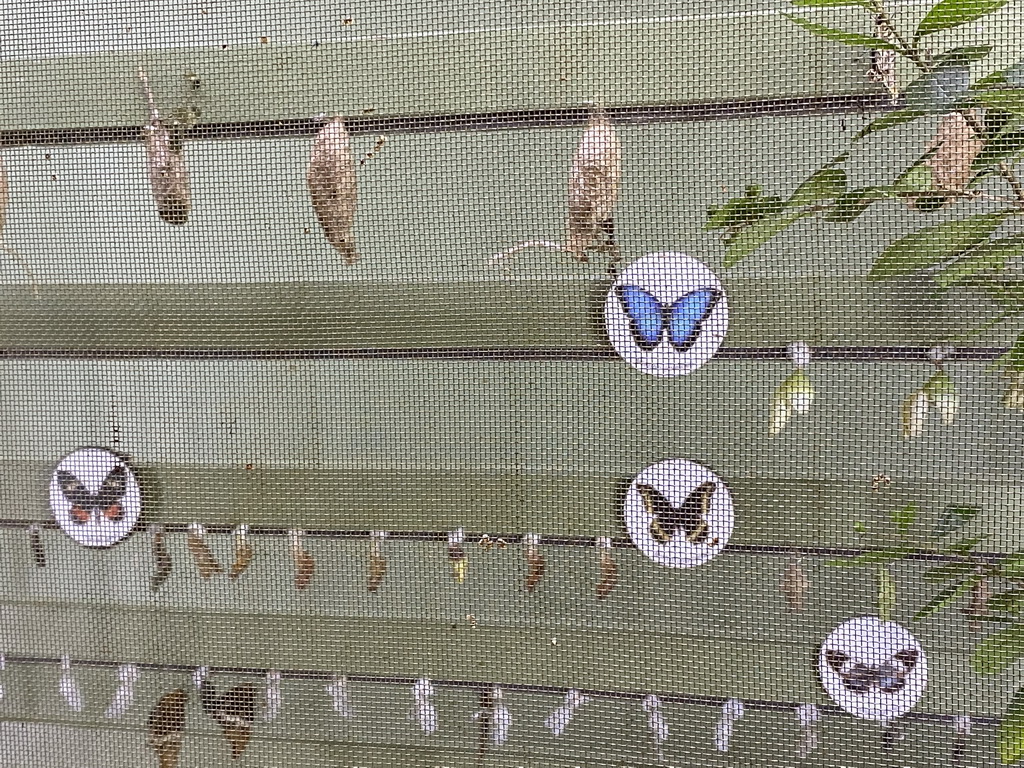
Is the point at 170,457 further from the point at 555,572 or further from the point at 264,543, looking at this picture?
the point at 555,572

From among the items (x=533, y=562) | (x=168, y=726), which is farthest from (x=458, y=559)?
(x=168, y=726)

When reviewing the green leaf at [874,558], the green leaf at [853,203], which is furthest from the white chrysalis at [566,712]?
the green leaf at [853,203]

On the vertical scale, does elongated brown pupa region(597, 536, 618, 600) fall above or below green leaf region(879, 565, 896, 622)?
above

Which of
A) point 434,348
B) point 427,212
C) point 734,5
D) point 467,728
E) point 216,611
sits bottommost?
point 467,728

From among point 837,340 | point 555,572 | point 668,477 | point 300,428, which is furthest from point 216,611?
point 837,340

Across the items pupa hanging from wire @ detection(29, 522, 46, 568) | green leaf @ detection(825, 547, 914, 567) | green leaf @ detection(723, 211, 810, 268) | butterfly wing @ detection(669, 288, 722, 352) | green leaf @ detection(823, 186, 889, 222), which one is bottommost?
green leaf @ detection(825, 547, 914, 567)

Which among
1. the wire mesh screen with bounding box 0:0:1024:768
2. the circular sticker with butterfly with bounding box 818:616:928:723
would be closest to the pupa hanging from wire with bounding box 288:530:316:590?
the wire mesh screen with bounding box 0:0:1024:768

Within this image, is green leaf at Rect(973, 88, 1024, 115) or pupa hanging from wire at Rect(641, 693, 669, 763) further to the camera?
pupa hanging from wire at Rect(641, 693, 669, 763)

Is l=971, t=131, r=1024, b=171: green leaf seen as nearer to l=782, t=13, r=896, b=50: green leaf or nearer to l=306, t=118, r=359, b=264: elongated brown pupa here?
l=782, t=13, r=896, b=50: green leaf
